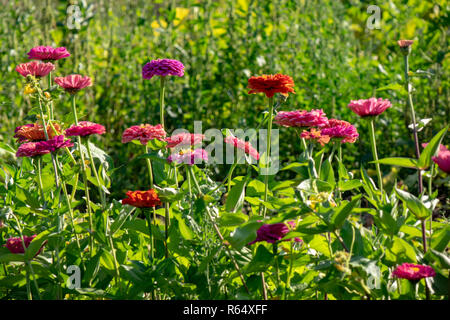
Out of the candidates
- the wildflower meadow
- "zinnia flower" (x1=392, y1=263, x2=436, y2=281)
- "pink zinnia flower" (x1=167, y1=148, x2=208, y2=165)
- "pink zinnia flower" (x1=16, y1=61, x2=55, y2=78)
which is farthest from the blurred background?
"zinnia flower" (x1=392, y1=263, x2=436, y2=281)

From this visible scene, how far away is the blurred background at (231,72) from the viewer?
358cm

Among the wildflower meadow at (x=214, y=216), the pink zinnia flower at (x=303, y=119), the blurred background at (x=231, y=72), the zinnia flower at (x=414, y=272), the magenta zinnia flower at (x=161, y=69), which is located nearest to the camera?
the zinnia flower at (x=414, y=272)

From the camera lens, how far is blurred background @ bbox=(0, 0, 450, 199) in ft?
11.7

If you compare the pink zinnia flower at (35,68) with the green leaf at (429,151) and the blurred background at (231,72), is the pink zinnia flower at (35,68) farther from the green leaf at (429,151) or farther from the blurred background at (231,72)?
the blurred background at (231,72)

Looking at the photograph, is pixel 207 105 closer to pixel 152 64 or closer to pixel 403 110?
pixel 403 110

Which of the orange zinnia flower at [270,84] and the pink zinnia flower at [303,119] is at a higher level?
the orange zinnia flower at [270,84]

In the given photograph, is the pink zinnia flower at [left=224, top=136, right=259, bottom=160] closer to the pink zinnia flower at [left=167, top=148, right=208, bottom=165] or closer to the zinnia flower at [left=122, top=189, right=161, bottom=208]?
the pink zinnia flower at [left=167, top=148, right=208, bottom=165]

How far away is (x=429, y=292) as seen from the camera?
1.48m

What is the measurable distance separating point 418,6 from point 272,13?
137cm

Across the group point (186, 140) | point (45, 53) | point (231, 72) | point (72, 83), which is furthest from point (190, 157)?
point (231, 72)

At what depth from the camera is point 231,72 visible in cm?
372

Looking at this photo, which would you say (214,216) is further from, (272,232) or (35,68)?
(35,68)

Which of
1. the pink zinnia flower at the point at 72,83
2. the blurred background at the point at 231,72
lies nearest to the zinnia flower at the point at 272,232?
the pink zinnia flower at the point at 72,83
